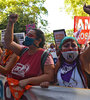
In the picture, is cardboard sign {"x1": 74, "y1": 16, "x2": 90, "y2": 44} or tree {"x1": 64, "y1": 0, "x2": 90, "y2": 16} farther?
tree {"x1": 64, "y1": 0, "x2": 90, "y2": 16}

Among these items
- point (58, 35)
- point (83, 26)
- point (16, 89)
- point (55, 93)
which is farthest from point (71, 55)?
point (83, 26)

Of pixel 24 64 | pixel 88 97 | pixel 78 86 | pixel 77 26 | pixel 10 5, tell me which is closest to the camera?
pixel 88 97

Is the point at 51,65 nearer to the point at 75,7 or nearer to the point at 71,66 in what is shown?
the point at 71,66

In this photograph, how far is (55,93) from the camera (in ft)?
8.22

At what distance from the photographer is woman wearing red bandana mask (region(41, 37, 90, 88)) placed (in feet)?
8.19

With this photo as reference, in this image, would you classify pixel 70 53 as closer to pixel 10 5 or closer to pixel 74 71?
pixel 74 71

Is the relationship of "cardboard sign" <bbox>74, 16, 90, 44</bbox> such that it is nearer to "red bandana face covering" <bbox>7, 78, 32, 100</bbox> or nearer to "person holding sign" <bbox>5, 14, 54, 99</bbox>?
"person holding sign" <bbox>5, 14, 54, 99</bbox>

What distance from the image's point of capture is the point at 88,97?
2271 mm

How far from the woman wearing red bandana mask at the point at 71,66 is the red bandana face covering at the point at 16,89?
13.1 inches

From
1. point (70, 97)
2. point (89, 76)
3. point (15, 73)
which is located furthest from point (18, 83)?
point (89, 76)

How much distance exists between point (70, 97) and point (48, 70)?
17.1 inches

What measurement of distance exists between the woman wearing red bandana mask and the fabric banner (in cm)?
12

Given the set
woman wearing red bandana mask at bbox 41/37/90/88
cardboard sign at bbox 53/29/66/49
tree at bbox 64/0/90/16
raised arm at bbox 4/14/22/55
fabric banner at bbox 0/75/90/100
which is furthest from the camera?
tree at bbox 64/0/90/16

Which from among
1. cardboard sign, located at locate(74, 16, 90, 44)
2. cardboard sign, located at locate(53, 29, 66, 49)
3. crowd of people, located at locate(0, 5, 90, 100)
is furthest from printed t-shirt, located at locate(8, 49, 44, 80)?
cardboard sign, located at locate(74, 16, 90, 44)
